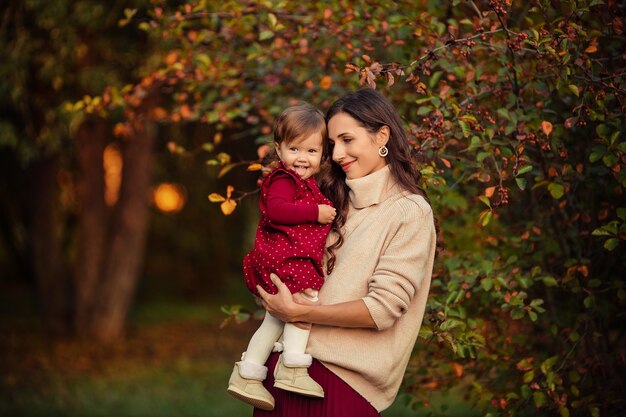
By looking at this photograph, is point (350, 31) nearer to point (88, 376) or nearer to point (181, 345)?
point (88, 376)

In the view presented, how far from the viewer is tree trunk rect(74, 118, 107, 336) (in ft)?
33.9

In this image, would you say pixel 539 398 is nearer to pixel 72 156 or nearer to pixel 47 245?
pixel 47 245

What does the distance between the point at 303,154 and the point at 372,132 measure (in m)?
0.24

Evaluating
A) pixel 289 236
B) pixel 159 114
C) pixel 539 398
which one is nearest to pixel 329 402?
pixel 289 236

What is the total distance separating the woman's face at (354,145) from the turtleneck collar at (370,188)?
3cm

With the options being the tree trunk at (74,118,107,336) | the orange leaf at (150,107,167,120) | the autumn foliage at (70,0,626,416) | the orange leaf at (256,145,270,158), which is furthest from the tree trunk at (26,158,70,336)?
the orange leaf at (256,145,270,158)

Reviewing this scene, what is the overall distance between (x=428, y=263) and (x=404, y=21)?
1.21 m

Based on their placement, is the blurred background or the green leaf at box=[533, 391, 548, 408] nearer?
the blurred background

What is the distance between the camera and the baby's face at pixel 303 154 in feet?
8.71

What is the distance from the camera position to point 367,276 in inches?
99.7

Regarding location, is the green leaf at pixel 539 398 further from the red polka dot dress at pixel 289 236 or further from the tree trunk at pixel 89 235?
the tree trunk at pixel 89 235

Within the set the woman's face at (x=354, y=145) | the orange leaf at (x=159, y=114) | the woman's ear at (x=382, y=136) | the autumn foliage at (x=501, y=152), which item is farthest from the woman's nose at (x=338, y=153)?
the orange leaf at (x=159, y=114)

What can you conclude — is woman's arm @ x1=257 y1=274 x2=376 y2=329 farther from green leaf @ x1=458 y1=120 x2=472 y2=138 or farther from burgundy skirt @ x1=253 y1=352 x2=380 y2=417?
green leaf @ x1=458 y1=120 x2=472 y2=138

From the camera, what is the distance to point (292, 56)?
4285 millimetres
